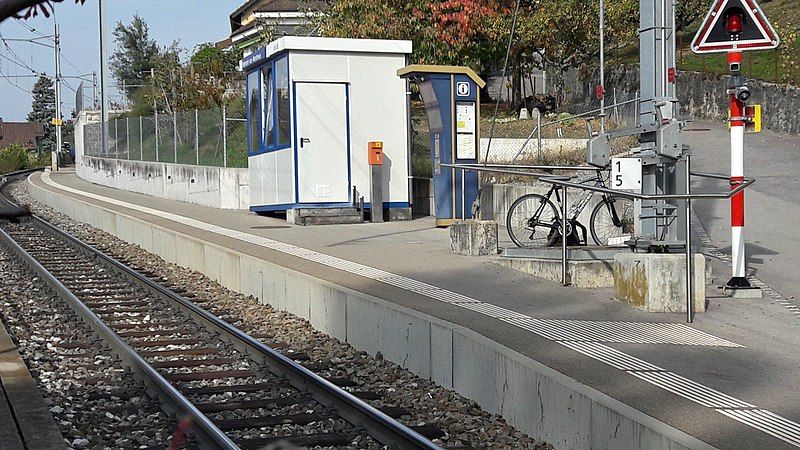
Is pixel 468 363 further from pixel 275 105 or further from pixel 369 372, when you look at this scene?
pixel 275 105

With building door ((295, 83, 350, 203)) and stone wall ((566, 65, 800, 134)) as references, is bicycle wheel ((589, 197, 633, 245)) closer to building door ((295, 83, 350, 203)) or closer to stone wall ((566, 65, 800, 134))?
building door ((295, 83, 350, 203))

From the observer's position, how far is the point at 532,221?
46.7 ft

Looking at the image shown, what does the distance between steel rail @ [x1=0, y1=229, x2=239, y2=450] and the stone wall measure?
2187 cm

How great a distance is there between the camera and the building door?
66.4 ft

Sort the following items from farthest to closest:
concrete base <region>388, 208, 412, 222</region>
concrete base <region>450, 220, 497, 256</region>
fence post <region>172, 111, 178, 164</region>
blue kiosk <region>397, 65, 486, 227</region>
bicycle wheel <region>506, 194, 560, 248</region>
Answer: fence post <region>172, 111, 178, 164</region> < concrete base <region>388, 208, 412, 222</region> < blue kiosk <region>397, 65, 486, 227</region> < concrete base <region>450, 220, 497, 256</region> < bicycle wheel <region>506, 194, 560, 248</region>

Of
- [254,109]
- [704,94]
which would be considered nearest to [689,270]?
[254,109]

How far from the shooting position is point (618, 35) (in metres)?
39.6

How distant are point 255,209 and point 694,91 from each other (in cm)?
2016

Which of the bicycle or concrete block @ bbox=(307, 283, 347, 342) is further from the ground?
the bicycle

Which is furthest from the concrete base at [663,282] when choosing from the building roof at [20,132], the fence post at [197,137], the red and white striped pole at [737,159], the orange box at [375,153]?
the building roof at [20,132]

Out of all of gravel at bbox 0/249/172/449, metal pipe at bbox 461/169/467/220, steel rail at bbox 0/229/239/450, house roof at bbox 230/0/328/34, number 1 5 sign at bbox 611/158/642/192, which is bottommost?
gravel at bbox 0/249/172/449

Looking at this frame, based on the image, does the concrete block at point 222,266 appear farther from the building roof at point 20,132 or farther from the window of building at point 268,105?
the building roof at point 20,132

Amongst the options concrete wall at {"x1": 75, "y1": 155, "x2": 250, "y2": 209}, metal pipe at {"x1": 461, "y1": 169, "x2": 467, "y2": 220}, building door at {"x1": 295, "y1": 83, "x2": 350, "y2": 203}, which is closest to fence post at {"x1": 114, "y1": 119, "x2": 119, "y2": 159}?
concrete wall at {"x1": 75, "y1": 155, "x2": 250, "y2": 209}

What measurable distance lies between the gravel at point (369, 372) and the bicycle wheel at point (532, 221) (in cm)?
344
